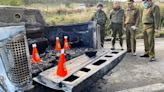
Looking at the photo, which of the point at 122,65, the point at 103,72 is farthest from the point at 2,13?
the point at 122,65

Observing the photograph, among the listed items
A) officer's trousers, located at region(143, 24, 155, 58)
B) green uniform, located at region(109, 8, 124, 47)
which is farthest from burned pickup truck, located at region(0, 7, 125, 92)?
green uniform, located at region(109, 8, 124, 47)

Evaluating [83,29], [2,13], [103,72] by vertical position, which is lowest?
[103,72]

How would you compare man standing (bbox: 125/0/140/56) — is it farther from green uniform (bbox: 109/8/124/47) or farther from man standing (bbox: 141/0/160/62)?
man standing (bbox: 141/0/160/62)

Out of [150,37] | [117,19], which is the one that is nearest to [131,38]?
[117,19]

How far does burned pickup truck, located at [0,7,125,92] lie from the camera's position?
343 cm

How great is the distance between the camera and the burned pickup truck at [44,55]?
3432 millimetres

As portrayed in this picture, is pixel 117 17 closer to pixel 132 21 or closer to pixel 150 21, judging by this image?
pixel 132 21

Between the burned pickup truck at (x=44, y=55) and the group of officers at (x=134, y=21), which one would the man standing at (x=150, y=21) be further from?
the burned pickup truck at (x=44, y=55)

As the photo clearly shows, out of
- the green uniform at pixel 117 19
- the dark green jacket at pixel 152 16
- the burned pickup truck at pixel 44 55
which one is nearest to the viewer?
the burned pickup truck at pixel 44 55

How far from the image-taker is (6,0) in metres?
18.3

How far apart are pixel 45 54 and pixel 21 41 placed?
72.9 inches

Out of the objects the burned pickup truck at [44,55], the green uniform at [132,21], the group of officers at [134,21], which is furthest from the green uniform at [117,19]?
the burned pickup truck at [44,55]

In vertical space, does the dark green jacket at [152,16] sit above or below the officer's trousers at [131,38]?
above

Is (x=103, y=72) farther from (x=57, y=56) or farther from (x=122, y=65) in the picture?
(x=122, y=65)
